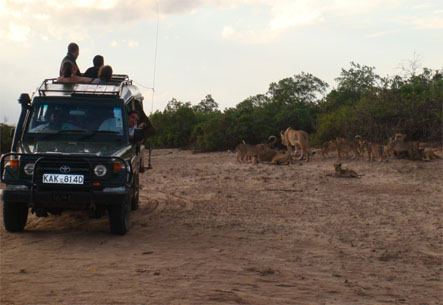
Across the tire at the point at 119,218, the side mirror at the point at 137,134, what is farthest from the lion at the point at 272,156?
the tire at the point at 119,218

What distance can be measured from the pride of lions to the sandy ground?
12.9 ft

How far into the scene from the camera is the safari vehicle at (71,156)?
710 cm

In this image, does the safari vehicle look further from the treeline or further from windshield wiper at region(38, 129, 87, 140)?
the treeline

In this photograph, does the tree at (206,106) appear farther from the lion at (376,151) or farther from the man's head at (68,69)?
the man's head at (68,69)

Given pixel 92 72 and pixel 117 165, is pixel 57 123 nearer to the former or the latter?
pixel 117 165

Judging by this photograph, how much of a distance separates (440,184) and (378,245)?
603 cm

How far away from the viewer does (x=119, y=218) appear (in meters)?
7.46

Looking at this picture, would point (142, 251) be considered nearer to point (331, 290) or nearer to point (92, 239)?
point (92, 239)

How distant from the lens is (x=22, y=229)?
784 centimetres

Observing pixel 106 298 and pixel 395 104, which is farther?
pixel 395 104

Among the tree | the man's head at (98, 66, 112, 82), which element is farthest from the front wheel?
the tree

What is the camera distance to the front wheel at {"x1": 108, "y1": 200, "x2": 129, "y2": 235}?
7.38m

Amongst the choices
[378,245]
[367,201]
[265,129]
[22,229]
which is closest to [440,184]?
[367,201]

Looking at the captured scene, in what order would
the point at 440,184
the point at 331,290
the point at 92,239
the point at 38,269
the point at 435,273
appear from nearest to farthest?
the point at 331,290, the point at 38,269, the point at 435,273, the point at 92,239, the point at 440,184
